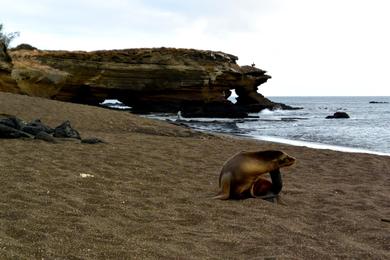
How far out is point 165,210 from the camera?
18.5 feet

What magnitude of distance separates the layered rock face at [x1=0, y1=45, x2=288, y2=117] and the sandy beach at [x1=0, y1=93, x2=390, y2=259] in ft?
97.0

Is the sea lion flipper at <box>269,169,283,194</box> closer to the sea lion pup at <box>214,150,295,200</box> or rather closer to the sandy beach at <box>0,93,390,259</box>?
the sea lion pup at <box>214,150,295,200</box>

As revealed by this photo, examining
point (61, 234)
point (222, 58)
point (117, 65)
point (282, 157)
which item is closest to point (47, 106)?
point (282, 157)

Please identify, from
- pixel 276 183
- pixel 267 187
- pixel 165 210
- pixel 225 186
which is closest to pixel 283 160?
pixel 276 183

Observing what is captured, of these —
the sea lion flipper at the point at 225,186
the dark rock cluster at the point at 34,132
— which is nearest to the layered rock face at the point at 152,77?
the dark rock cluster at the point at 34,132

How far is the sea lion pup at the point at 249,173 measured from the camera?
671cm

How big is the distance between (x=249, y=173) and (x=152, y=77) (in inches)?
A: 1342

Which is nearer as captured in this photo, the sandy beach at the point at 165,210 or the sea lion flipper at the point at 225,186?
the sandy beach at the point at 165,210

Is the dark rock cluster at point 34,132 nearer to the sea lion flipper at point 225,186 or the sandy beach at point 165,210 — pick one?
the sandy beach at point 165,210

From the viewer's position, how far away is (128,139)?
42.2 feet

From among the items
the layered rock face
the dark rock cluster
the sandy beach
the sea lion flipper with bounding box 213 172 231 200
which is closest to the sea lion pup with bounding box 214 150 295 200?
the sea lion flipper with bounding box 213 172 231 200

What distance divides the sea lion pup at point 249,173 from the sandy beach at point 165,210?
0.24 m

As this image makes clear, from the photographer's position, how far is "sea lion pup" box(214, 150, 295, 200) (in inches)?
264

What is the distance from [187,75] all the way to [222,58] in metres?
4.33
